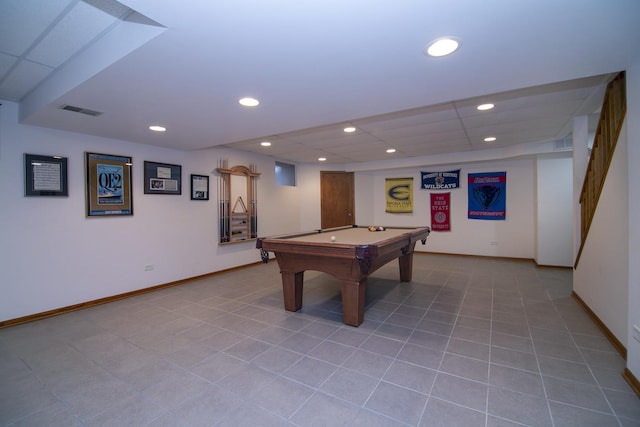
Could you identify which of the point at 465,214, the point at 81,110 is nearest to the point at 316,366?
the point at 81,110

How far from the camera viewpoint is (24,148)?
320 cm

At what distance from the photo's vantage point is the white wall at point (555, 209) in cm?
531

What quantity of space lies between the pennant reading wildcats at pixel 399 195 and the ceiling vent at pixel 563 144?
303 centimetres

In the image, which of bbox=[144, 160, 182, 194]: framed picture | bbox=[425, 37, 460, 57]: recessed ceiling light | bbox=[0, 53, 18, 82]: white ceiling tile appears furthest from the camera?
bbox=[144, 160, 182, 194]: framed picture

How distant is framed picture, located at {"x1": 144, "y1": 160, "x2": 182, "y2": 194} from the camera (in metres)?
4.32

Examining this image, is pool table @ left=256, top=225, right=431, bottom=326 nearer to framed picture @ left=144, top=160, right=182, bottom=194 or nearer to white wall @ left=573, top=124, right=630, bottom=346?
white wall @ left=573, top=124, right=630, bottom=346

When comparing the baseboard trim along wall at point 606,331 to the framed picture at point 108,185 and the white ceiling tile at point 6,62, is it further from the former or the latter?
the framed picture at point 108,185

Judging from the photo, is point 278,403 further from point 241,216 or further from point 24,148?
point 241,216

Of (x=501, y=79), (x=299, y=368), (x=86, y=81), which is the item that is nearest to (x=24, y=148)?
(x=86, y=81)

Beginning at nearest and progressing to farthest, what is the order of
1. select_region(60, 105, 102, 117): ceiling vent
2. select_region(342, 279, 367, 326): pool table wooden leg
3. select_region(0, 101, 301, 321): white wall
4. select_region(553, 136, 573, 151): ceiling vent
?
select_region(60, 105, 102, 117): ceiling vent, select_region(342, 279, 367, 326): pool table wooden leg, select_region(0, 101, 301, 321): white wall, select_region(553, 136, 573, 151): ceiling vent

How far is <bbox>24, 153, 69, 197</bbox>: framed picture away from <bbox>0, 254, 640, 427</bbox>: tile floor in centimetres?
149

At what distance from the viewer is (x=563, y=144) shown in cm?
499

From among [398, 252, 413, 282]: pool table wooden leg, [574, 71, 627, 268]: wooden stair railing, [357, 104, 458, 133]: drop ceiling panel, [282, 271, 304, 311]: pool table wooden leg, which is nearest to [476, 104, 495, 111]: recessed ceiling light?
[357, 104, 458, 133]: drop ceiling panel

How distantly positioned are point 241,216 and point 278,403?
14.2ft
